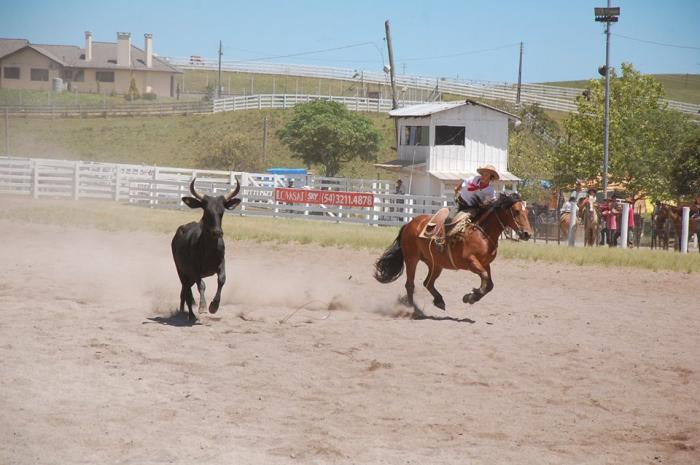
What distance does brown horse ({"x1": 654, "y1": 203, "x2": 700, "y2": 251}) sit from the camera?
28516mm

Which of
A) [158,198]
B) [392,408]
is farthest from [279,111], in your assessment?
[392,408]

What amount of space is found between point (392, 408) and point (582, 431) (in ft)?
5.52

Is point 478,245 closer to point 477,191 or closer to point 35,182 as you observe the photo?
point 477,191

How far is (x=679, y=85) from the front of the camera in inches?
5330

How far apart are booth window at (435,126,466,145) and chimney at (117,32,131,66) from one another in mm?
47727

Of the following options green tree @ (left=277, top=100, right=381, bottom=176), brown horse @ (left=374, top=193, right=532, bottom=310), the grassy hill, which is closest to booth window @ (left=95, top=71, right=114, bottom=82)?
green tree @ (left=277, top=100, right=381, bottom=176)

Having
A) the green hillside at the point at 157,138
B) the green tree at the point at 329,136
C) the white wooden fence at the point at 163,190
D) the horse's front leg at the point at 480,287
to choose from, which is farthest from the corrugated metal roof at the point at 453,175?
the horse's front leg at the point at 480,287

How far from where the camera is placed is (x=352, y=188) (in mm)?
42500

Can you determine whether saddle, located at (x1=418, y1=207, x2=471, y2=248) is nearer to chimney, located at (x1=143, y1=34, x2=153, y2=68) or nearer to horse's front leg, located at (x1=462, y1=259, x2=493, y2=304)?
horse's front leg, located at (x1=462, y1=259, x2=493, y2=304)

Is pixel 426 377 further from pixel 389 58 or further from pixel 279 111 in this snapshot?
pixel 279 111

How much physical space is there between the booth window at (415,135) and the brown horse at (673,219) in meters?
20.9

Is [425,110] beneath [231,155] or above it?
above

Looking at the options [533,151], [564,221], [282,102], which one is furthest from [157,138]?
[564,221]

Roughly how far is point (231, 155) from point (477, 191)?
55.6m
